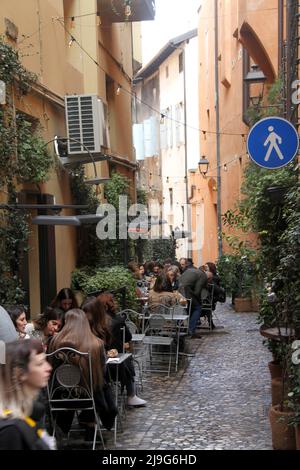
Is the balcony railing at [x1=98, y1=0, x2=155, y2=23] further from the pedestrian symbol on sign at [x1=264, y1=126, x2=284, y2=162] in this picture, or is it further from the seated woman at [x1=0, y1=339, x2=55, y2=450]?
the seated woman at [x1=0, y1=339, x2=55, y2=450]

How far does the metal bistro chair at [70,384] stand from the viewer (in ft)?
19.6

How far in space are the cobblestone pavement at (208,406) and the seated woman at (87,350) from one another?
0.41 m

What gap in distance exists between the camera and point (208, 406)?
25.9ft

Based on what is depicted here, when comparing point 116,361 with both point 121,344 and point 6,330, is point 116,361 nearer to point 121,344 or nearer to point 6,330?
point 121,344

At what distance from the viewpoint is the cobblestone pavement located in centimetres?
653

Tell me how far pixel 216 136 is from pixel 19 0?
1870 centimetres

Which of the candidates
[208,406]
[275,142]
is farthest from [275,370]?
[275,142]

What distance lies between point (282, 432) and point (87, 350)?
6.31 ft


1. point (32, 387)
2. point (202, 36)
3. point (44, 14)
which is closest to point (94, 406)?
point (32, 387)

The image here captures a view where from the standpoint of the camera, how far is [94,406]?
19.9 feet

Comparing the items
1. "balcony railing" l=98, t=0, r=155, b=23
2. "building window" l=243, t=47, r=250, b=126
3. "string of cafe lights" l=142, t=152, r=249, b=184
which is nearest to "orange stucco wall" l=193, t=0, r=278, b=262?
"string of cafe lights" l=142, t=152, r=249, b=184

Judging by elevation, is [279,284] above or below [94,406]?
above

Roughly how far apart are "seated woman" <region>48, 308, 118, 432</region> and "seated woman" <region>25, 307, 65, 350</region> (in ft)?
2.05

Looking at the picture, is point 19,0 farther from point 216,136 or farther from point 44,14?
point 216,136
